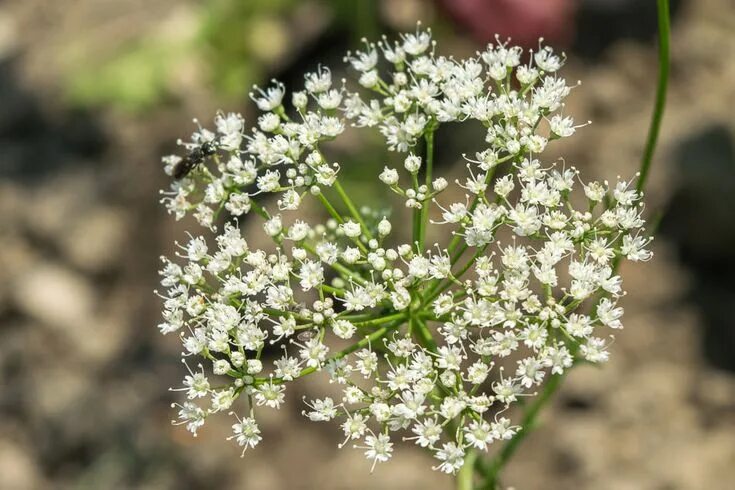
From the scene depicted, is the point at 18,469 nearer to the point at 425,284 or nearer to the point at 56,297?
Answer: the point at 56,297

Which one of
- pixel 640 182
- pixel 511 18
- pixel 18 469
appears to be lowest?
pixel 640 182

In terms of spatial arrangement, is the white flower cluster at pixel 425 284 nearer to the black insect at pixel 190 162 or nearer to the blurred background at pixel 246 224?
the black insect at pixel 190 162

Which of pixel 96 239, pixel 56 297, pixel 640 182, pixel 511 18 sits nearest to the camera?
pixel 640 182

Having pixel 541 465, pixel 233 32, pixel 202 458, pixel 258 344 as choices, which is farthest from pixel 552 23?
pixel 258 344

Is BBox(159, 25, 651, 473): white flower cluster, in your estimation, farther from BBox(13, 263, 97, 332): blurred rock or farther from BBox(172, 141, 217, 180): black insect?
BBox(13, 263, 97, 332): blurred rock

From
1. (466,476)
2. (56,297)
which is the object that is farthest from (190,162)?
(56,297)

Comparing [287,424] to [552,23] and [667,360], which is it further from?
[552,23]
